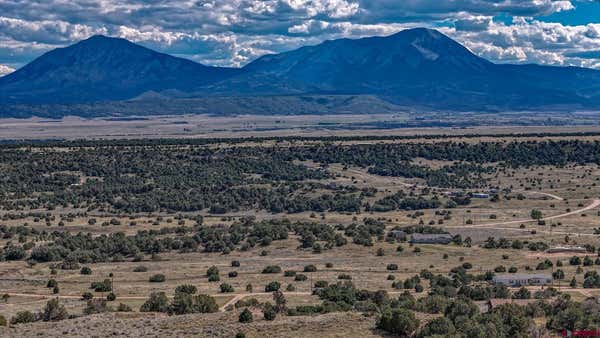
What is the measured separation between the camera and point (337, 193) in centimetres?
15575

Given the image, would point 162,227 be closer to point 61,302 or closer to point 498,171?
point 61,302

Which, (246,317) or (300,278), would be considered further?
(300,278)

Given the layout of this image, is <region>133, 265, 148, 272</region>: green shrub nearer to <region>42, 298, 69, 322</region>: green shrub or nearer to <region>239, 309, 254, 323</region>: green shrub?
<region>42, 298, 69, 322</region>: green shrub

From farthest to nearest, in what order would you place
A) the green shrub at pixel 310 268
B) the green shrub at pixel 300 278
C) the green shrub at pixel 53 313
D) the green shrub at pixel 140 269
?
the green shrub at pixel 140 269, the green shrub at pixel 310 268, the green shrub at pixel 300 278, the green shrub at pixel 53 313

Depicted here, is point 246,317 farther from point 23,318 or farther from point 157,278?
point 157,278

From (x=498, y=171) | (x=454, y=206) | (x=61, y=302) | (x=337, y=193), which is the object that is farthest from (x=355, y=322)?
(x=498, y=171)

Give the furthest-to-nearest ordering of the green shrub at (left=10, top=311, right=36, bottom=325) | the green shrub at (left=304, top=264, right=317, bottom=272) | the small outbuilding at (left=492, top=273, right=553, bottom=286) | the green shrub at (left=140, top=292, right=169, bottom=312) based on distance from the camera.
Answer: the green shrub at (left=304, top=264, right=317, bottom=272)
the small outbuilding at (left=492, top=273, right=553, bottom=286)
the green shrub at (left=140, top=292, right=169, bottom=312)
the green shrub at (left=10, top=311, right=36, bottom=325)

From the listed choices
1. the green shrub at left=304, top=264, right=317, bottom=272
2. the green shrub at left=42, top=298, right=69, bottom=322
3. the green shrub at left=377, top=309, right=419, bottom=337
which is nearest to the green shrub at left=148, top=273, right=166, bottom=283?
the green shrub at left=304, top=264, right=317, bottom=272

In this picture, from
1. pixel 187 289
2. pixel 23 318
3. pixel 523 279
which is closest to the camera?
pixel 23 318

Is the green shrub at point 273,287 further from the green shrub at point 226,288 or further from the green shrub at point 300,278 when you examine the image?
the green shrub at point 300,278

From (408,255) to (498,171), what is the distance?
9662cm

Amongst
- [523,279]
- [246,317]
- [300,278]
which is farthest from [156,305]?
[523,279]

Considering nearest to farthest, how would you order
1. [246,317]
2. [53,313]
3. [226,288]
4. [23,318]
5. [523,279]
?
[246,317] < [23,318] < [53,313] < [226,288] < [523,279]

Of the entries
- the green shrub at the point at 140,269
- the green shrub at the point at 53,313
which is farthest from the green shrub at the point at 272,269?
the green shrub at the point at 53,313
